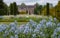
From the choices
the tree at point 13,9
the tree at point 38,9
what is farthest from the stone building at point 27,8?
the tree at point 13,9

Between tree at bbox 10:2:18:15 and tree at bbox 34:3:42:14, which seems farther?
tree at bbox 10:2:18:15

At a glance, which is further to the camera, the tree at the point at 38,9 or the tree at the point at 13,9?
the tree at the point at 13,9

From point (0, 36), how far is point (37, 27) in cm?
31

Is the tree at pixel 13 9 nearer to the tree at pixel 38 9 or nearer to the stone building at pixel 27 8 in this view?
the stone building at pixel 27 8

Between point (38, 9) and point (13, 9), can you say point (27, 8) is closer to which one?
point (38, 9)

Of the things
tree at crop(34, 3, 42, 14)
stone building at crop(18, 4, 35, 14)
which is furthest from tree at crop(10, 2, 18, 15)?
tree at crop(34, 3, 42, 14)

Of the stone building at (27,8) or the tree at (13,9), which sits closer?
the stone building at (27,8)

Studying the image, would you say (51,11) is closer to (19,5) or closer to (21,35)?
(19,5)

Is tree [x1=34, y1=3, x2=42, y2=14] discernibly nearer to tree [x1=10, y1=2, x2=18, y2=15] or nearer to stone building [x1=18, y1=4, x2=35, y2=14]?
stone building [x1=18, y1=4, x2=35, y2=14]

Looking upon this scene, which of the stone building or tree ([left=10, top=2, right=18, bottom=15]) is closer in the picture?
the stone building

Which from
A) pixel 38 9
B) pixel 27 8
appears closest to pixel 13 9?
pixel 27 8

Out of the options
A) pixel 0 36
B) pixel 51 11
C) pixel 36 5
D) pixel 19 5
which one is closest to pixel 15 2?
pixel 19 5

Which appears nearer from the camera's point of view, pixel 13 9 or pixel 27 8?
pixel 27 8

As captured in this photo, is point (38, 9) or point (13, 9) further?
point (13, 9)
